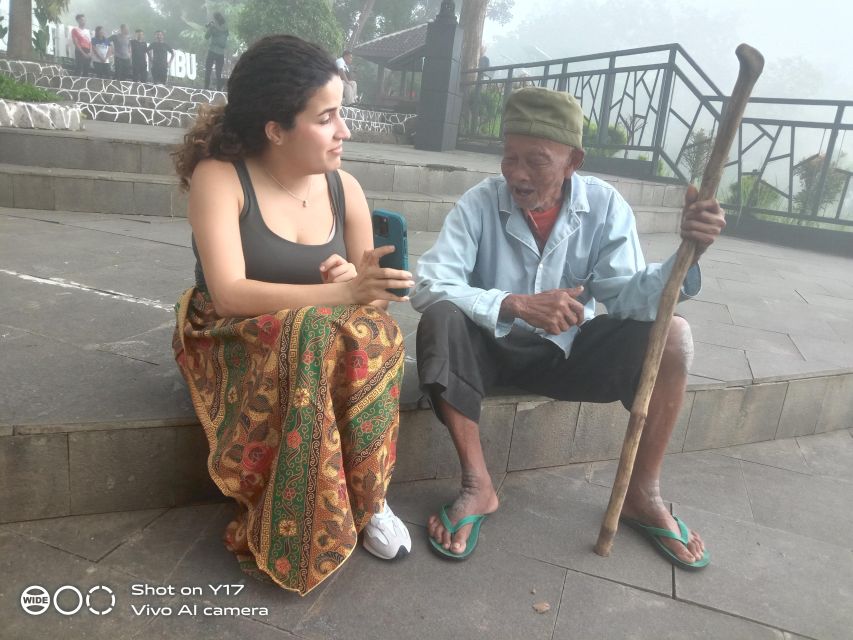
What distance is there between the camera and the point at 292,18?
19656 mm

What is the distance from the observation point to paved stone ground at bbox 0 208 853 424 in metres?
2.11

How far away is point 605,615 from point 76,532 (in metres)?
1.50

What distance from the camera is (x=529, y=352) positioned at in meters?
2.23

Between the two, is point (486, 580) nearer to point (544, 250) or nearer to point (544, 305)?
point (544, 305)

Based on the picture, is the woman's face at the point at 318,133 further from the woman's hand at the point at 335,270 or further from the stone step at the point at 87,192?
the stone step at the point at 87,192

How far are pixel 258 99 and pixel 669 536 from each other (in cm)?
180

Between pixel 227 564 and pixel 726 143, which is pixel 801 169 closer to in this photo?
pixel 726 143

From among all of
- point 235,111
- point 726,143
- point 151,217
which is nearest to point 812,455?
point 726,143

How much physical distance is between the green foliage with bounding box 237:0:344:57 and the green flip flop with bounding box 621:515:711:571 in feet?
64.8

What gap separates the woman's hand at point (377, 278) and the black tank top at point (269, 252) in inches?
12.5

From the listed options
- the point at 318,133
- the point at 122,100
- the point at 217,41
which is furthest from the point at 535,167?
the point at 217,41

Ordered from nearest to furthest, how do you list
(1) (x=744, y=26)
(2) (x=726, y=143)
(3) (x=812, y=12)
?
(2) (x=726, y=143) < (1) (x=744, y=26) < (3) (x=812, y=12)

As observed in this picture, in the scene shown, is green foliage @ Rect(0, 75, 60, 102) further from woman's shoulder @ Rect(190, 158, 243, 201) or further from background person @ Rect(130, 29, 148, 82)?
background person @ Rect(130, 29, 148, 82)

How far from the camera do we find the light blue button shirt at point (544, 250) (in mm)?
2232
